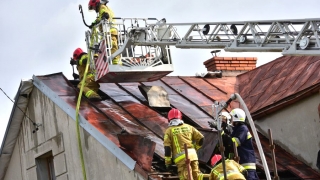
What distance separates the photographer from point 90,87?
20.4 meters

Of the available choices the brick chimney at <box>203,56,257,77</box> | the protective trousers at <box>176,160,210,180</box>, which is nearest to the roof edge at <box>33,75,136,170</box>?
the protective trousers at <box>176,160,210,180</box>

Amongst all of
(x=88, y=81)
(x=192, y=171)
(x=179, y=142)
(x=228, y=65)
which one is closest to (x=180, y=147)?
(x=179, y=142)

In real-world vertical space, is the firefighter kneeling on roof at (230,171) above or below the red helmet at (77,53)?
below

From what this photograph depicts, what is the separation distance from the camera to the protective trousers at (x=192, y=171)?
16.4m

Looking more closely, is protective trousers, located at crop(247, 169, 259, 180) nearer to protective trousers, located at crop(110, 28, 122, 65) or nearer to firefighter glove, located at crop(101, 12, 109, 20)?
protective trousers, located at crop(110, 28, 122, 65)

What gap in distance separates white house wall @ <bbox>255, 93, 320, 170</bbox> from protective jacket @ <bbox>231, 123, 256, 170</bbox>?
233 centimetres

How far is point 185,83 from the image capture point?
74.7ft

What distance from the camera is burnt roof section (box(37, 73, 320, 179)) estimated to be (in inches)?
697

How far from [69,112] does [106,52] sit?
166cm

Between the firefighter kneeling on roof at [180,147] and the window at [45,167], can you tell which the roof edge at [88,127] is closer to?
the firefighter kneeling on roof at [180,147]

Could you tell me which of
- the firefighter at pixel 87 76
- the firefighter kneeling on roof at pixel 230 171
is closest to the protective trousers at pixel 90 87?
the firefighter at pixel 87 76

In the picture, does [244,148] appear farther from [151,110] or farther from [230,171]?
[151,110]

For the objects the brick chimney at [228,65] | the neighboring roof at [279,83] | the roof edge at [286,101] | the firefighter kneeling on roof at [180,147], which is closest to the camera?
the firefighter kneeling on roof at [180,147]

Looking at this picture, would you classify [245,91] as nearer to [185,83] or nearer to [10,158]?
[185,83]
